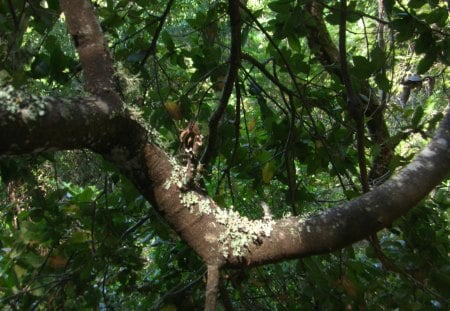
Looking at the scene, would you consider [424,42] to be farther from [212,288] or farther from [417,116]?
[212,288]

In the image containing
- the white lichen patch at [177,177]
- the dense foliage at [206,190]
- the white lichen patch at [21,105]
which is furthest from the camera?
the dense foliage at [206,190]

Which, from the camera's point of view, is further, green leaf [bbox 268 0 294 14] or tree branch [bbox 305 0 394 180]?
tree branch [bbox 305 0 394 180]

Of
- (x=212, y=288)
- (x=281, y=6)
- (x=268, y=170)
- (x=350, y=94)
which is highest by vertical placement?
(x=281, y=6)

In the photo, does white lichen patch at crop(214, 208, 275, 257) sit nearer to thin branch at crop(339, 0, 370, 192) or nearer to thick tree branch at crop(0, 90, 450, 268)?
thick tree branch at crop(0, 90, 450, 268)

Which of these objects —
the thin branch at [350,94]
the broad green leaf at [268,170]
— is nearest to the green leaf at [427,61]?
the thin branch at [350,94]

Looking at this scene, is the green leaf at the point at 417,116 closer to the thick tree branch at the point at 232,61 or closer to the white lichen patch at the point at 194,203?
the thick tree branch at the point at 232,61

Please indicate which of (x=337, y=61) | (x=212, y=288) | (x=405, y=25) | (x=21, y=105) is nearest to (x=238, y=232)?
(x=212, y=288)

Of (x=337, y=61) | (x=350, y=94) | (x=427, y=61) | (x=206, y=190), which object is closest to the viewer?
(x=206, y=190)

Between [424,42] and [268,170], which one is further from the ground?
[424,42]

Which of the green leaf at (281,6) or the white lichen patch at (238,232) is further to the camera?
the green leaf at (281,6)

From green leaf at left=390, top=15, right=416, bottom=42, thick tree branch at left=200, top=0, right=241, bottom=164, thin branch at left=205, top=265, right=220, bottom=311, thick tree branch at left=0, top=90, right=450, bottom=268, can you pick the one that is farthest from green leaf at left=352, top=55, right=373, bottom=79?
thin branch at left=205, top=265, right=220, bottom=311

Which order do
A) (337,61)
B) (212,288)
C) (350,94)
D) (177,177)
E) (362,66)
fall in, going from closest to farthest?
1. (212,288)
2. (177,177)
3. (350,94)
4. (362,66)
5. (337,61)

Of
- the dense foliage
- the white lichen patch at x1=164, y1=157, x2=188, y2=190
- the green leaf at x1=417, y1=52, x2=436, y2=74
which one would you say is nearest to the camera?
the white lichen patch at x1=164, y1=157, x2=188, y2=190

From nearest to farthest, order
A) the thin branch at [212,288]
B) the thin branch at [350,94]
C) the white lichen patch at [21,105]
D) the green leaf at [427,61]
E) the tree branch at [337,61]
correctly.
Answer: the white lichen patch at [21,105] → the thin branch at [212,288] → the thin branch at [350,94] → the green leaf at [427,61] → the tree branch at [337,61]
